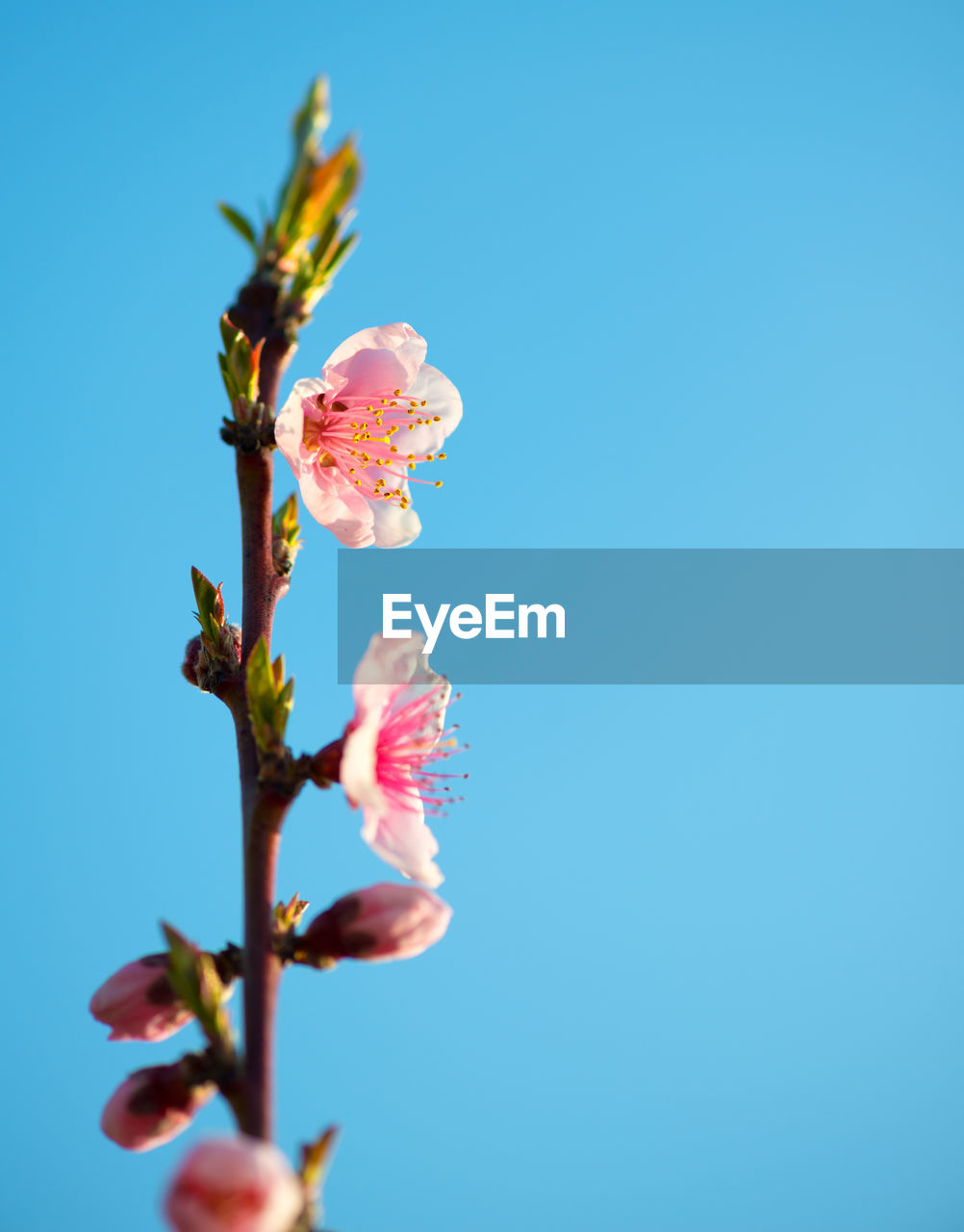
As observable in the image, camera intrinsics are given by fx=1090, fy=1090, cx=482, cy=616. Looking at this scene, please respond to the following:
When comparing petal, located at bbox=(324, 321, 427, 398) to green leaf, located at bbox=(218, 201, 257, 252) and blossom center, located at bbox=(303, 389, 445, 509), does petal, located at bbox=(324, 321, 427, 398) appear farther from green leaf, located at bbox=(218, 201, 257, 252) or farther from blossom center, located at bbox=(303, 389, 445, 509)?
green leaf, located at bbox=(218, 201, 257, 252)

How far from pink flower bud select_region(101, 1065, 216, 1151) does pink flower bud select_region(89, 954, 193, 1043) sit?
0.06m

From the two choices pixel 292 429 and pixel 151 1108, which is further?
pixel 292 429

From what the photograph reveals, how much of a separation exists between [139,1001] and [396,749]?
0.44m

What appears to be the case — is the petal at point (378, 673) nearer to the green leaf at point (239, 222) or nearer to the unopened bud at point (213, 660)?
the unopened bud at point (213, 660)

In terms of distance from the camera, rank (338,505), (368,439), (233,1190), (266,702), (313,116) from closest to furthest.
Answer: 1. (233,1190)
2. (313,116)
3. (266,702)
4. (338,505)
5. (368,439)

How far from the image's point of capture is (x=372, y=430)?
1.81 meters

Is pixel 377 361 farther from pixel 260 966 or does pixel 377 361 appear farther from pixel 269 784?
pixel 260 966

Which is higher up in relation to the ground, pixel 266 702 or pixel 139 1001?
pixel 266 702

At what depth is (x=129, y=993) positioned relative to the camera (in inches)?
46.6

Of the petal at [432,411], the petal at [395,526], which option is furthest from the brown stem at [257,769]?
the petal at [432,411]

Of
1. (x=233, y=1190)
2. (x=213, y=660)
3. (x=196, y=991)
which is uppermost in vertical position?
(x=213, y=660)

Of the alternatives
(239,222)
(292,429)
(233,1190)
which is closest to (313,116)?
(239,222)

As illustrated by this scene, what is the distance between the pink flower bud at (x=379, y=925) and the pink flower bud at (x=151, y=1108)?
18 centimetres

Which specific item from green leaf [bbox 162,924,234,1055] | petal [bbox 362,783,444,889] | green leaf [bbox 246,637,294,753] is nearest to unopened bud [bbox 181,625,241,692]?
green leaf [bbox 246,637,294,753]
